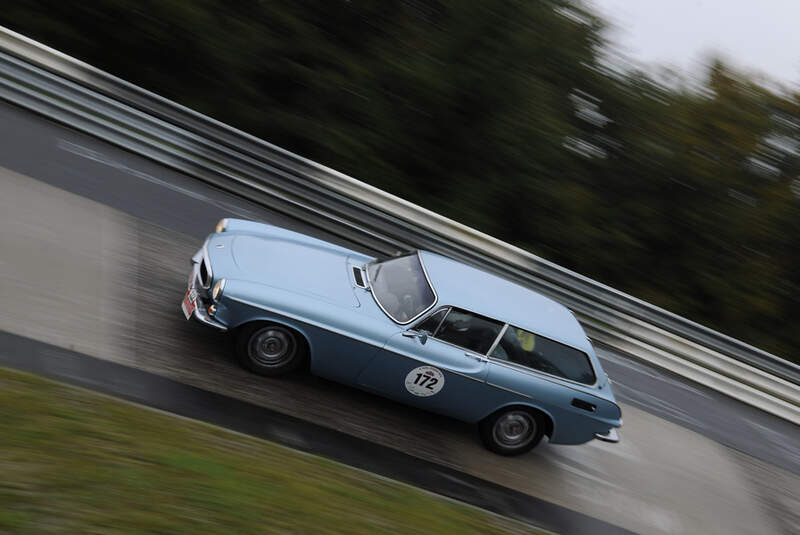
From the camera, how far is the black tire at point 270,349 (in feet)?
22.0

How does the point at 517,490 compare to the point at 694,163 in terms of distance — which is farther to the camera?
the point at 694,163

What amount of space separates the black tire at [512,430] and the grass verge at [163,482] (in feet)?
4.13

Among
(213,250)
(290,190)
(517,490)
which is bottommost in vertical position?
(290,190)

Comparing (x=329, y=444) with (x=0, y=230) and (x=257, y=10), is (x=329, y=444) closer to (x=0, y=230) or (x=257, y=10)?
(x=0, y=230)

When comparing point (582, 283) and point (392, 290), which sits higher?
point (392, 290)

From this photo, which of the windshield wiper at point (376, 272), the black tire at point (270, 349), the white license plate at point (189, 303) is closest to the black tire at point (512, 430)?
the windshield wiper at point (376, 272)

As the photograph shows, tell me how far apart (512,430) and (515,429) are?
0.03 meters

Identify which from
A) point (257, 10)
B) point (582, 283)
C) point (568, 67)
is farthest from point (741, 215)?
point (257, 10)

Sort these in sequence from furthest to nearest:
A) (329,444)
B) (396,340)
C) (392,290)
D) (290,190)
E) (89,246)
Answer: (290,190) < (89,246) < (392,290) < (396,340) < (329,444)

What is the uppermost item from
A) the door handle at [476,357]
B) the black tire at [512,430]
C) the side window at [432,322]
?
the side window at [432,322]

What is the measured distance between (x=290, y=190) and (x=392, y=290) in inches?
177

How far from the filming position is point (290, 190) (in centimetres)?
1145

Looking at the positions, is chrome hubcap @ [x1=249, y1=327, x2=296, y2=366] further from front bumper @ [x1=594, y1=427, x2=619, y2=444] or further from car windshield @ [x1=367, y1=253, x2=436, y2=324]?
front bumper @ [x1=594, y1=427, x2=619, y2=444]

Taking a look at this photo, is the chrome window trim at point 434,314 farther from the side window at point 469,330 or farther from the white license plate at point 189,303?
the white license plate at point 189,303
